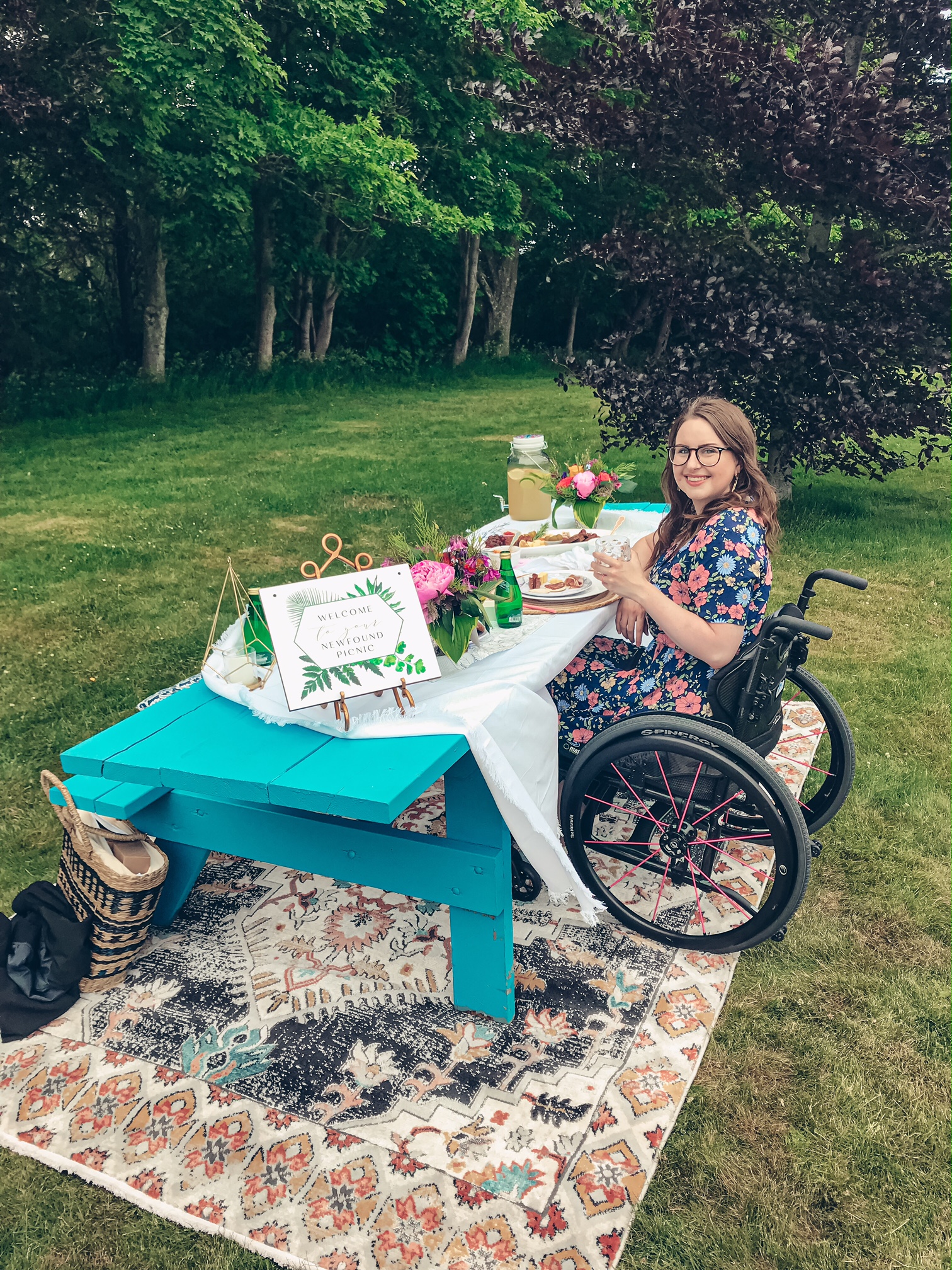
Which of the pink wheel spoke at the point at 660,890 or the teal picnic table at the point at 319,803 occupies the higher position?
the teal picnic table at the point at 319,803

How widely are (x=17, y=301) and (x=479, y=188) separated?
8320 millimetres

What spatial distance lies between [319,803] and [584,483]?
1671 millimetres

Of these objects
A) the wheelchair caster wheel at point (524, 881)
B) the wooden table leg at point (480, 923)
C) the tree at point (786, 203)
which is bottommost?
the wheelchair caster wheel at point (524, 881)

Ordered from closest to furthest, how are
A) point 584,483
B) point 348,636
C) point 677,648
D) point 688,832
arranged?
point 348,636
point 688,832
point 677,648
point 584,483

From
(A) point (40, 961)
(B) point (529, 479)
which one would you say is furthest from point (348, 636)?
(B) point (529, 479)

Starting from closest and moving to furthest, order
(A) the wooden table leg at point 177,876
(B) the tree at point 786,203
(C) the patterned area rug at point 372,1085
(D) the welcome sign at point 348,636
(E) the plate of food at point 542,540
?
(C) the patterned area rug at point 372,1085 < (D) the welcome sign at point 348,636 < (A) the wooden table leg at point 177,876 < (E) the plate of food at point 542,540 < (B) the tree at point 786,203

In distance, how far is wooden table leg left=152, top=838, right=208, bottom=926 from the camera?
2.54 metres

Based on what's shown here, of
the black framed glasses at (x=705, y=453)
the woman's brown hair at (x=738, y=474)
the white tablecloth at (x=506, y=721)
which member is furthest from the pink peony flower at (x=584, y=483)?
the white tablecloth at (x=506, y=721)

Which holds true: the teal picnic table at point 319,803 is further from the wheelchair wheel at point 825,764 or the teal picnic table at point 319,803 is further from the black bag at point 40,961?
the wheelchair wheel at point 825,764

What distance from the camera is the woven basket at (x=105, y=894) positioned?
7.61 feet

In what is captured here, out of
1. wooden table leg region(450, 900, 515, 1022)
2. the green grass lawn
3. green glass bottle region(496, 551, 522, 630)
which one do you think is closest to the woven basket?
the green grass lawn

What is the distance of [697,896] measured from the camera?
2514 mm

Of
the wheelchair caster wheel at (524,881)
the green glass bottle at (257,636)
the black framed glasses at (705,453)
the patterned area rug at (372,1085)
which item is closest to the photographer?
the patterned area rug at (372,1085)

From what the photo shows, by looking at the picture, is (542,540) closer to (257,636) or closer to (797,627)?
(797,627)
